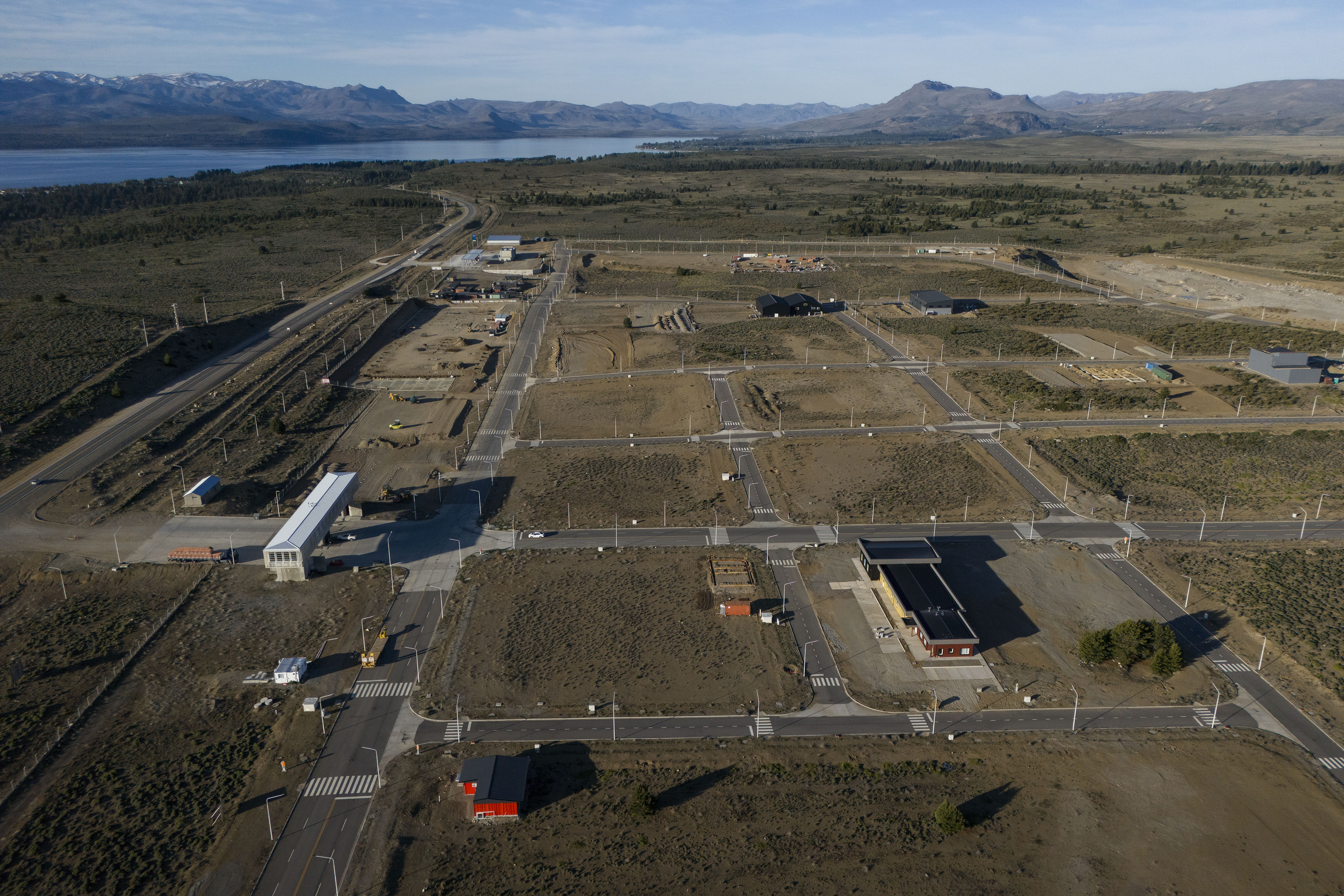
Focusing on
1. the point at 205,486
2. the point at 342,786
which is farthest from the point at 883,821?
the point at 205,486

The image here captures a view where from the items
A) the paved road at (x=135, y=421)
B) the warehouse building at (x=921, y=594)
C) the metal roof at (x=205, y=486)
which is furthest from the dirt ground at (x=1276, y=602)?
the paved road at (x=135, y=421)

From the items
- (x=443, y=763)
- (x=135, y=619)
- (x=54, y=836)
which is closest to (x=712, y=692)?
(x=443, y=763)

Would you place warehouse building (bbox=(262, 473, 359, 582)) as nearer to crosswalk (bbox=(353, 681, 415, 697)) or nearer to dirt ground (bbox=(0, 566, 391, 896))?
dirt ground (bbox=(0, 566, 391, 896))

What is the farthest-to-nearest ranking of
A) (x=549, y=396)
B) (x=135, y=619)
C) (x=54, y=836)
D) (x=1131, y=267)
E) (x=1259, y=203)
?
(x=1259, y=203), (x=1131, y=267), (x=549, y=396), (x=135, y=619), (x=54, y=836)

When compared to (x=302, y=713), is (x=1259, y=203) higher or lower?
higher

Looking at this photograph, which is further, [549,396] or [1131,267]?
[1131,267]

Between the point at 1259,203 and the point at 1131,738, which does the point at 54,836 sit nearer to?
the point at 1131,738

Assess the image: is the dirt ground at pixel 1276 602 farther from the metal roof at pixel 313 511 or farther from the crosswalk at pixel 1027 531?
the metal roof at pixel 313 511
